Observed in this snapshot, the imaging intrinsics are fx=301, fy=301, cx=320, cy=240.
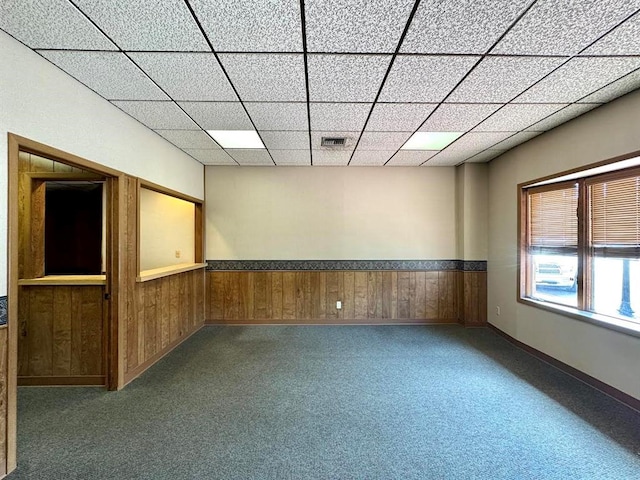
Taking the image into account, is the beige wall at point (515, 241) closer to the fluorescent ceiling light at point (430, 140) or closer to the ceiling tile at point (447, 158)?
the ceiling tile at point (447, 158)

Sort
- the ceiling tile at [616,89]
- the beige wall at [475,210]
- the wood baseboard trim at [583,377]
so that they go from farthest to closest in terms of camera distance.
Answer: the beige wall at [475,210] < the wood baseboard trim at [583,377] < the ceiling tile at [616,89]

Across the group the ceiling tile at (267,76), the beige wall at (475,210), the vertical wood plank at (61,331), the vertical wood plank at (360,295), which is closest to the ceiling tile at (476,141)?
the beige wall at (475,210)

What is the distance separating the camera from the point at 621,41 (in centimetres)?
184

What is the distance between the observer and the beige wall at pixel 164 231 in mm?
4695

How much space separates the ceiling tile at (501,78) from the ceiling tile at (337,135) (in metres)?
1.19

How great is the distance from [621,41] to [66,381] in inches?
202

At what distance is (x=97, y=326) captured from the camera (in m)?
2.94

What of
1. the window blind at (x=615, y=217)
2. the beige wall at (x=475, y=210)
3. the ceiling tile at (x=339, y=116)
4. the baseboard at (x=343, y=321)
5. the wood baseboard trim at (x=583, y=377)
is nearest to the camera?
the wood baseboard trim at (x=583, y=377)

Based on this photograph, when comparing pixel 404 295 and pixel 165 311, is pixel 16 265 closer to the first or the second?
pixel 165 311

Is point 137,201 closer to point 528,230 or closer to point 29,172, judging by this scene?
point 29,172

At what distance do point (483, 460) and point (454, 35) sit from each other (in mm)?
2641

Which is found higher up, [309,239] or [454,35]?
[454,35]

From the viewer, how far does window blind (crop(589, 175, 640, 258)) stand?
2.65 metres

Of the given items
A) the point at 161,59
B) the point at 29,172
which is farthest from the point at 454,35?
the point at 29,172
